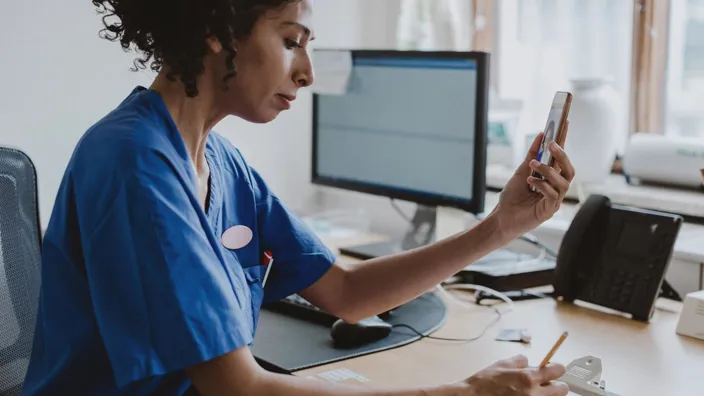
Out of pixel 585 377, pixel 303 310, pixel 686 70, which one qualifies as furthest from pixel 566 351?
pixel 686 70

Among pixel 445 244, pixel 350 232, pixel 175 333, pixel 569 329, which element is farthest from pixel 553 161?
pixel 350 232

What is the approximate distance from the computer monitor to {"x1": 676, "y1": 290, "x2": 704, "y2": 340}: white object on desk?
17.8 inches

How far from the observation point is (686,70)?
6.95 feet

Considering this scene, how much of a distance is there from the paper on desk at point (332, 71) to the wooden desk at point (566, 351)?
616mm

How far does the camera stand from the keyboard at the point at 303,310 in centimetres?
150

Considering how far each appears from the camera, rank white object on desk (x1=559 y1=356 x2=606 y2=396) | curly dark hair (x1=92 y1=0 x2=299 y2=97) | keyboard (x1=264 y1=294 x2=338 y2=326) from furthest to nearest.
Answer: keyboard (x1=264 y1=294 x2=338 y2=326) < white object on desk (x1=559 y1=356 x2=606 y2=396) < curly dark hair (x1=92 y1=0 x2=299 y2=97)

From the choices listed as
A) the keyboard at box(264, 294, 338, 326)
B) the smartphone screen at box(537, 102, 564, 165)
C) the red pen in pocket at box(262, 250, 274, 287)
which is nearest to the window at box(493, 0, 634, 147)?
the smartphone screen at box(537, 102, 564, 165)

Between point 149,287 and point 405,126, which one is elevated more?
point 405,126

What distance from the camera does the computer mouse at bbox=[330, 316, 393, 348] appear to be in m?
1.40

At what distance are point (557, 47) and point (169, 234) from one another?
1609 millimetres

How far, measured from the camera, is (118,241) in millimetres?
914

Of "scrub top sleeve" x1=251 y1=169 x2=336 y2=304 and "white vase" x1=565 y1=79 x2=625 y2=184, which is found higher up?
"white vase" x1=565 y1=79 x2=625 y2=184

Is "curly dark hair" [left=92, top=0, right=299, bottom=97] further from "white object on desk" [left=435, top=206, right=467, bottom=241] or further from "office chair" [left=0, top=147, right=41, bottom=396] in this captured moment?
"white object on desk" [left=435, top=206, right=467, bottom=241]

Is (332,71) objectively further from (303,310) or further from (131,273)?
(131,273)
